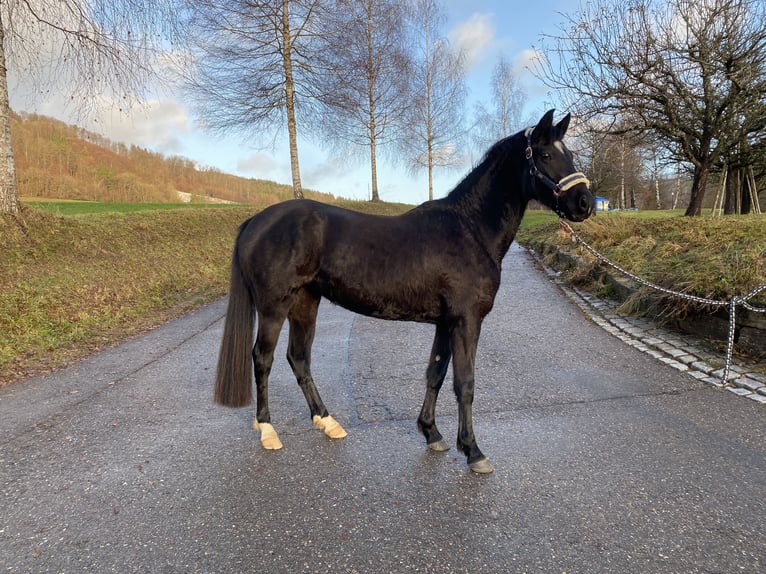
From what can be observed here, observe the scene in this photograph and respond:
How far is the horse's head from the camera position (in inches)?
109

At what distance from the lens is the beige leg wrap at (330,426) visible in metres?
3.23

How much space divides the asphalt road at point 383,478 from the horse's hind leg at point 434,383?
0.43 ft

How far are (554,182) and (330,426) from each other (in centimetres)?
229

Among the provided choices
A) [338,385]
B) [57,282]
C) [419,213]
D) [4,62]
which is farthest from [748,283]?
[4,62]

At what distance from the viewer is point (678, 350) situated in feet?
16.5

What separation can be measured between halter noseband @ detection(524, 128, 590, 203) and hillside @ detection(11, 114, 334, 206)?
30.6 metres

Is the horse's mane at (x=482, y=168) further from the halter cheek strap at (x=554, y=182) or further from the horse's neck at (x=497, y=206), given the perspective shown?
the halter cheek strap at (x=554, y=182)

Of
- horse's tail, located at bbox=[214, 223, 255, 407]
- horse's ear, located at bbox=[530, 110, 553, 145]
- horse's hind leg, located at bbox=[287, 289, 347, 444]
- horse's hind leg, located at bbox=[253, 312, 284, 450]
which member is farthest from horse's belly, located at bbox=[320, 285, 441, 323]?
horse's ear, located at bbox=[530, 110, 553, 145]

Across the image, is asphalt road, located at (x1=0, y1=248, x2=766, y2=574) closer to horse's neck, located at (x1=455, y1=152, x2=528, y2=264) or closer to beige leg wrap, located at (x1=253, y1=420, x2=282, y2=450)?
beige leg wrap, located at (x1=253, y1=420, x2=282, y2=450)

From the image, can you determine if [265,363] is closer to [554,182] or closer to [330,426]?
[330,426]

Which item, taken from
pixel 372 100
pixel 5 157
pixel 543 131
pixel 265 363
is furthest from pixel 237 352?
pixel 372 100

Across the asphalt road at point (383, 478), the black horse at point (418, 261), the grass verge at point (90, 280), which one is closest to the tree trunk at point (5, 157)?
the grass verge at point (90, 280)

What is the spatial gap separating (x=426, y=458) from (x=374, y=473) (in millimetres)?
398

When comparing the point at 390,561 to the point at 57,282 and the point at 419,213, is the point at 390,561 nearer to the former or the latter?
the point at 419,213
